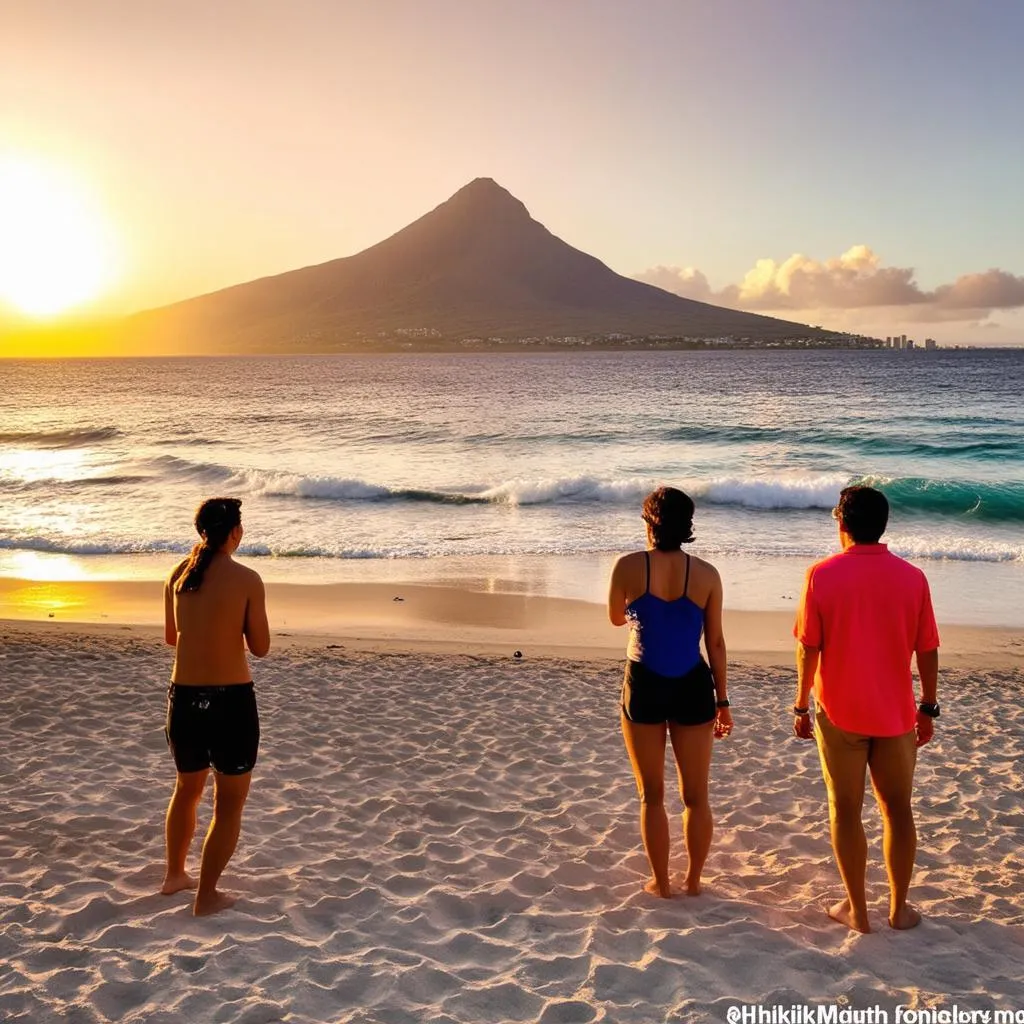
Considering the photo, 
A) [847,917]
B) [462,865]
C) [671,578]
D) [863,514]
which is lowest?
[462,865]

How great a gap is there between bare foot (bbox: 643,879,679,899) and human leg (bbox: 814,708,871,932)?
0.83 meters

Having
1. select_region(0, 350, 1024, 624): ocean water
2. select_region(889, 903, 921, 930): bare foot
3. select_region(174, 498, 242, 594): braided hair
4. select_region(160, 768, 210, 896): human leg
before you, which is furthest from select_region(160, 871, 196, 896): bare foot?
select_region(0, 350, 1024, 624): ocean water

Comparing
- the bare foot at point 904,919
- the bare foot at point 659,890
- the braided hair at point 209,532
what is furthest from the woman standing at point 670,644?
the braided hair at point 209,532

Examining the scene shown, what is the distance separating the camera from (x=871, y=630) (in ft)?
11.4

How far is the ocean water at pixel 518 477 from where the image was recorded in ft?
49.9

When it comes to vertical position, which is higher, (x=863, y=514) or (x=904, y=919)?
(x=863, y=514)

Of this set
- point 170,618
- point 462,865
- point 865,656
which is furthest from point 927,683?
point 170,618

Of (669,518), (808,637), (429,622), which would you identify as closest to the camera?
(808,637)

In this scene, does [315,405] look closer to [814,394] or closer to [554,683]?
[814,394]

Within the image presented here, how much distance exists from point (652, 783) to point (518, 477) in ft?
78.4

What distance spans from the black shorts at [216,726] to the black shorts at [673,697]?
168cm

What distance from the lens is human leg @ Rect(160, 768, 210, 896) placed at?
4.01m

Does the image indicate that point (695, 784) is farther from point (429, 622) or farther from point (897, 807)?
point (429, 622)

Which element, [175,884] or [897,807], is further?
[175,884]
